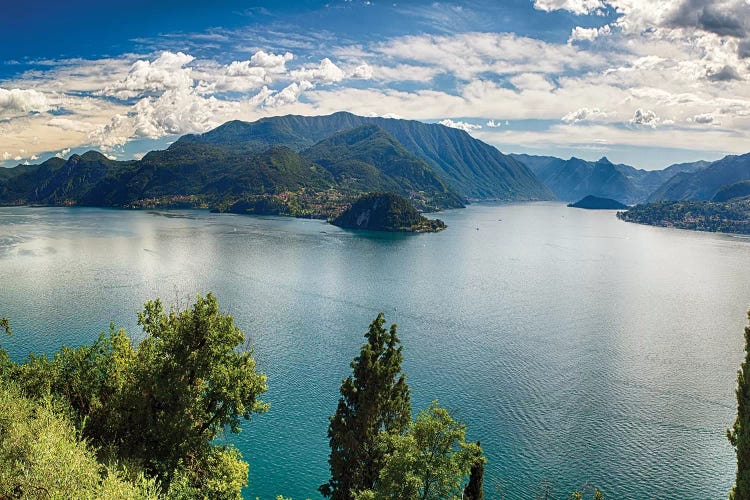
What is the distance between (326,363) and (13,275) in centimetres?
10670

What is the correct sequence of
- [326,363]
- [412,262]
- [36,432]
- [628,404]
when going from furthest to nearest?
[412,262] → [326,363] → [628,404] → [36,432]

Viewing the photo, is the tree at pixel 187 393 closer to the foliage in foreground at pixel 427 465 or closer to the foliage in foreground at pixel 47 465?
the foliage in foreground at pixel 47 465

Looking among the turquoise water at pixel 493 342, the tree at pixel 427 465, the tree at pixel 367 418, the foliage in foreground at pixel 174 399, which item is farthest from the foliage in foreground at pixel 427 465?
the turquoise water at pixel 493 342

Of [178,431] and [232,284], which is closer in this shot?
[178,431]

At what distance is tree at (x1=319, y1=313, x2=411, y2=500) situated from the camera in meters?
34.5

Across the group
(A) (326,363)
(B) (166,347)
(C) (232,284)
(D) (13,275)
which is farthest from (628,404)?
(D) (13,275)

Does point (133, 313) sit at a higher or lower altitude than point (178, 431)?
lower

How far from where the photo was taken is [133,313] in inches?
3952

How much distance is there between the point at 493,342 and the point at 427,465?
225ft

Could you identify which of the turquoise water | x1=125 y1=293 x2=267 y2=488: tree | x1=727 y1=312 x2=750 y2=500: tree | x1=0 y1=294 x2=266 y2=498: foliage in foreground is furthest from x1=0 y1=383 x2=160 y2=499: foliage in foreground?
x1=727 y1=312 x2=750 y2=500: tree

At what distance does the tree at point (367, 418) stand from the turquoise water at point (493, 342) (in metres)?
16.6

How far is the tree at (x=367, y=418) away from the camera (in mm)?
34531

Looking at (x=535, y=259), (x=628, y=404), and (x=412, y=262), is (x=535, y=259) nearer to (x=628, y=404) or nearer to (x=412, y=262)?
(x=412, y=262)

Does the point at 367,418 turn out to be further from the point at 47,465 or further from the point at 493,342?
the point at 493,342
